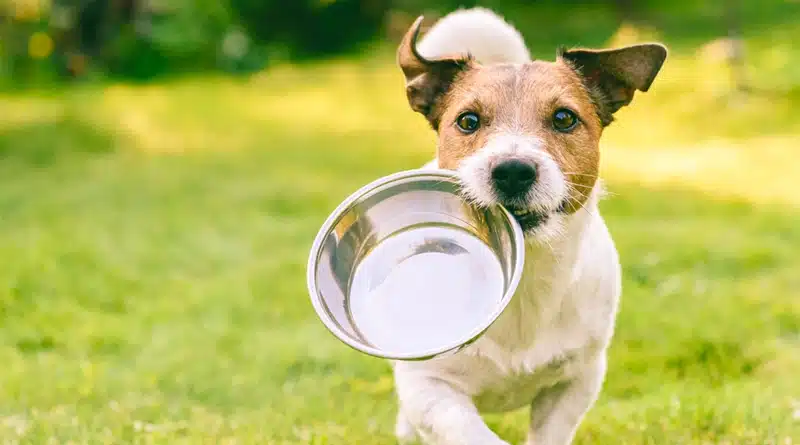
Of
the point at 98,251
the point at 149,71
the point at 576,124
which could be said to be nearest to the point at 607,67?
the point at 576,124

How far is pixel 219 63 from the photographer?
22.0 m

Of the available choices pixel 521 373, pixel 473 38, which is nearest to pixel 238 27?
pixel 473 38

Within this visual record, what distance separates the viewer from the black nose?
3562mm

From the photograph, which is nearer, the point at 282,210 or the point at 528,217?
the point at 528,217

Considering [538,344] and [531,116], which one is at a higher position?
[531,116]

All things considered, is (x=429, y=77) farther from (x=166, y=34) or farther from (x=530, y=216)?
(x=166, y=34)

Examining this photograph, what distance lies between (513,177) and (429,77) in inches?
37.0

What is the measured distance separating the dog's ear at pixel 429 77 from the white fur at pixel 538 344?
2.16 ft

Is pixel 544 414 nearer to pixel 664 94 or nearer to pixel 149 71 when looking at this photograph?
pixel 664 94

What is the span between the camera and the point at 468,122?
4.00 m

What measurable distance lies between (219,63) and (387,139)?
23.8 ft

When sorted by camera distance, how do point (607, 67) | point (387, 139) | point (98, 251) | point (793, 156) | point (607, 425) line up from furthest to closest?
point (387, 139) < point (793, 156) < point (98, 251) < point (607, 425) < point (607, 67)

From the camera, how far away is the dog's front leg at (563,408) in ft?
13.4

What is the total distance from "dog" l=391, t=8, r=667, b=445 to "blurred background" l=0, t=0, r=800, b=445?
0.78 meters
